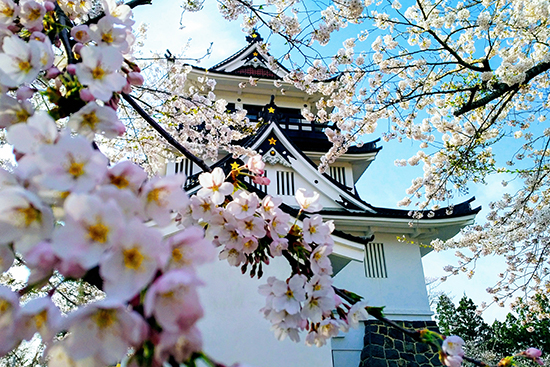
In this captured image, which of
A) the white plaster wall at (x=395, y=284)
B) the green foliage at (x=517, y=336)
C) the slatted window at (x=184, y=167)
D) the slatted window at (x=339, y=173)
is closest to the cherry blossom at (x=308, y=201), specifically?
the white plaster wall at (x=395, y=284)

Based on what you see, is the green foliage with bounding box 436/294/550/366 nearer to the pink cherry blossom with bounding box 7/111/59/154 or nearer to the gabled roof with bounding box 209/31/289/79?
the gabled roof with bounding box 209/31/289/79

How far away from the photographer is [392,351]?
6.54 m

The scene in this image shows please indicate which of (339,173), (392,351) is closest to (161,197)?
(392,351)

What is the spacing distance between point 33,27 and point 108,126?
0.50 m

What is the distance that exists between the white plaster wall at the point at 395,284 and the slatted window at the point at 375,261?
88 millimetres

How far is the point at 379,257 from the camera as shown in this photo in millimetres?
7676

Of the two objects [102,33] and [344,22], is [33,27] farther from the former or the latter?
[344,22]

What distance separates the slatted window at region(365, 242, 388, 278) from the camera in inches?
295

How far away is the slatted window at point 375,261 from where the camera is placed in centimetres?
749

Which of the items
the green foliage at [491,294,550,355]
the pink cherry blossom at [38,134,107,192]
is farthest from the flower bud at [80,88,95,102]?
the green foliage at [491,294,550,355]

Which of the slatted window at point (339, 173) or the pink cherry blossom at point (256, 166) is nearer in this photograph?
the pink cherry blossom at point (256, 166)

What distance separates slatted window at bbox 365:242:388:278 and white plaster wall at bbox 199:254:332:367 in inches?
139

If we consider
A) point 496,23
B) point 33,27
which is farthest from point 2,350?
point 496,23

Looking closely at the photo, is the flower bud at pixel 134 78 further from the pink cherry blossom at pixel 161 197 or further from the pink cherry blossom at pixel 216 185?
the pink cherry blossom at pixel 161 197
